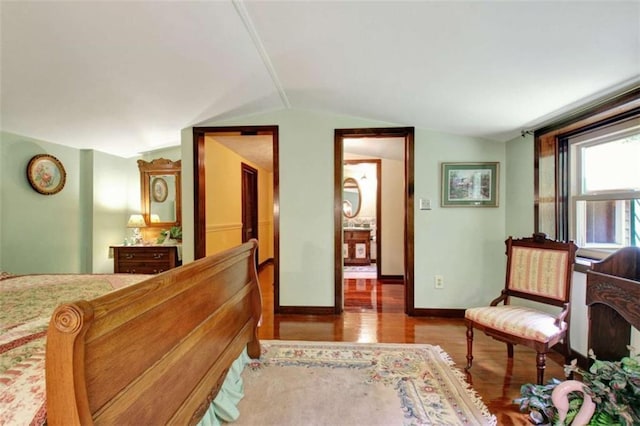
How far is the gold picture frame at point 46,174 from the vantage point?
2.94 metres

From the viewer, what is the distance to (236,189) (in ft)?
15.6

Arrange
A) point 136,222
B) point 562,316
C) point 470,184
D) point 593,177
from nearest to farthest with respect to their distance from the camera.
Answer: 1. point 562,316
2. point 593,177
3. point 470,184
4. point 136,222

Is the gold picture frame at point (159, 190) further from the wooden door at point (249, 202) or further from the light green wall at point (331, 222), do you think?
the wooden door at point (249, 202)

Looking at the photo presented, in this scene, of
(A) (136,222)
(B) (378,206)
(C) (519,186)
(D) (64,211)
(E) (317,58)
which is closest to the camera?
(E) (317,58)

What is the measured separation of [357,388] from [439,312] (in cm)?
165

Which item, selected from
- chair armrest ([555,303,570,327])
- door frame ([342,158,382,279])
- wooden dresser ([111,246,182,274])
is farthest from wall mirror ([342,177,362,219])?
chair armrest ([555,303,570,327])

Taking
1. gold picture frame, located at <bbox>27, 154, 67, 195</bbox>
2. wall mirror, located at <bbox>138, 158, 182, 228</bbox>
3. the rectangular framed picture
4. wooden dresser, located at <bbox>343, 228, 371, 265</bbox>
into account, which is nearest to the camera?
gold picture frame, located at <bbox>27, 154, 67, 195</bbox>

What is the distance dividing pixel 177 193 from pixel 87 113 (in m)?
1.50

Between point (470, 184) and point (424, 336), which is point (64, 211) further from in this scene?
point (470, 184)

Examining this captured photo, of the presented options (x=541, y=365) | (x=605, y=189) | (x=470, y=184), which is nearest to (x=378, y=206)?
(x=470, y=184)

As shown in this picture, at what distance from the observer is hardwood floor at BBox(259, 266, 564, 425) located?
184cm

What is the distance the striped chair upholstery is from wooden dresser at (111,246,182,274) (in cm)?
344

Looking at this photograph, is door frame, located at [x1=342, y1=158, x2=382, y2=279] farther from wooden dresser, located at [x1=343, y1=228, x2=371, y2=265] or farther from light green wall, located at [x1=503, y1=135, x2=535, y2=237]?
light green wall, located at [x1=503, y1=135, x2=535, y2=237]

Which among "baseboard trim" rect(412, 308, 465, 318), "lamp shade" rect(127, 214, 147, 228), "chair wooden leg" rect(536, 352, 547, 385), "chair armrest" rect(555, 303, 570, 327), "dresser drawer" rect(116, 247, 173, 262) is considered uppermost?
"lamp shade" rect(127, 214, 147, 228)
